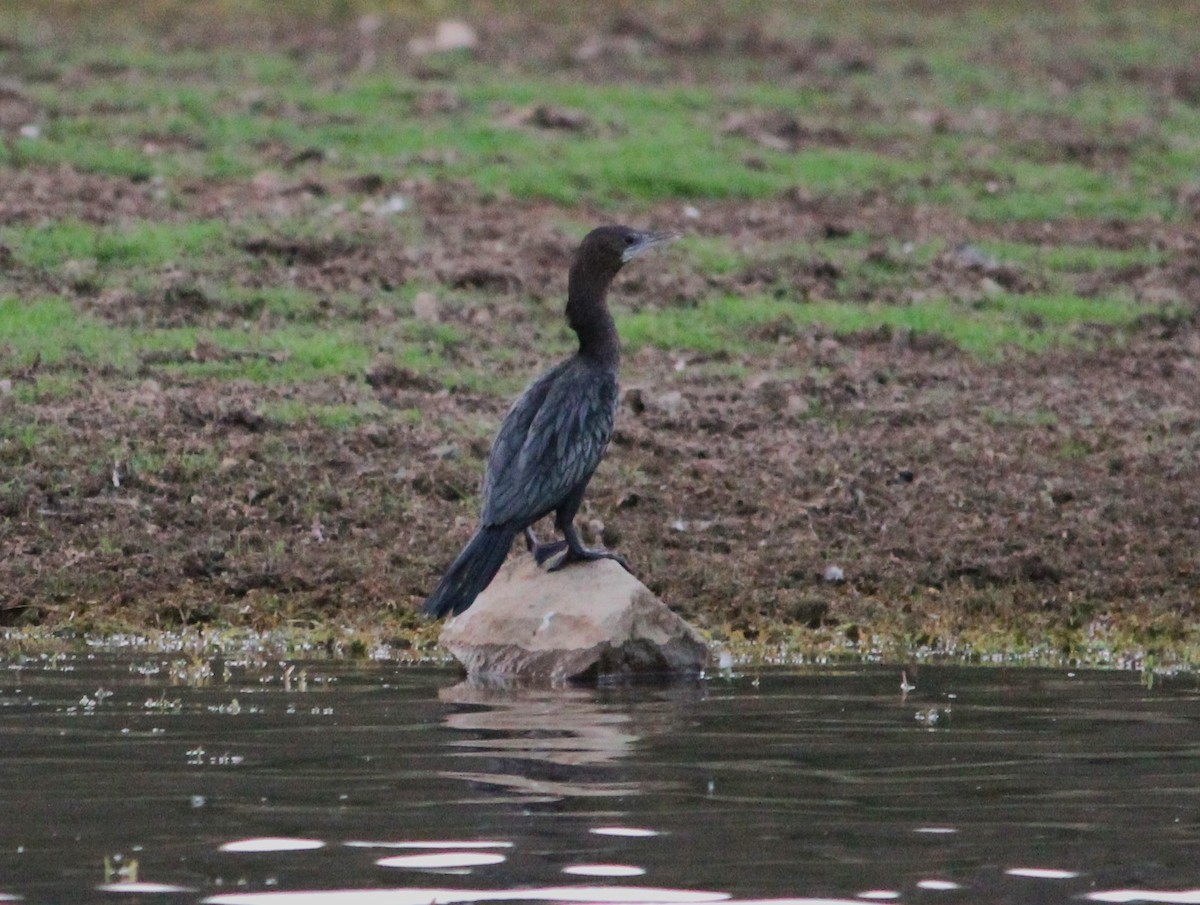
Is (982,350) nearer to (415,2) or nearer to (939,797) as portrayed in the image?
(939,797)

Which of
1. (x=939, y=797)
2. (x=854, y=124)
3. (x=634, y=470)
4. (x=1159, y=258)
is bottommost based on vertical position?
(x=939, y=797)

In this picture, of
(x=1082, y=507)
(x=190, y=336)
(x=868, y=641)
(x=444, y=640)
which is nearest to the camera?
(x=444, y=640)

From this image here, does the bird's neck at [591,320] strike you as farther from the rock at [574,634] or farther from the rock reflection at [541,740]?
the rock reflection at [541,740]

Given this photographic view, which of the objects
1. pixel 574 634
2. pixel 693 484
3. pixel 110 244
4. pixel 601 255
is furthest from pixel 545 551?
pixel 110 244

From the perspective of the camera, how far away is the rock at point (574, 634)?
10648mm

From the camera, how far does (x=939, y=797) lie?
8039mm

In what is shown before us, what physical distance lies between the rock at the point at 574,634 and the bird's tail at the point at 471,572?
9.2 inches

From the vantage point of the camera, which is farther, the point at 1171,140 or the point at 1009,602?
the point at 1171,140

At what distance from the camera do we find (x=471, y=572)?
10.6 meters

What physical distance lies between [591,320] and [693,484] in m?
2.45

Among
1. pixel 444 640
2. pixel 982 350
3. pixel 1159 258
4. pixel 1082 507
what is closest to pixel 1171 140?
pixel 1159 258

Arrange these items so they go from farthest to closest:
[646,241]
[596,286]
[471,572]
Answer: [646,241], [596,286], [471,572]

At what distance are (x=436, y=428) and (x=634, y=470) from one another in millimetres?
1309

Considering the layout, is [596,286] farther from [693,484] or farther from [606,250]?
[693,484]
